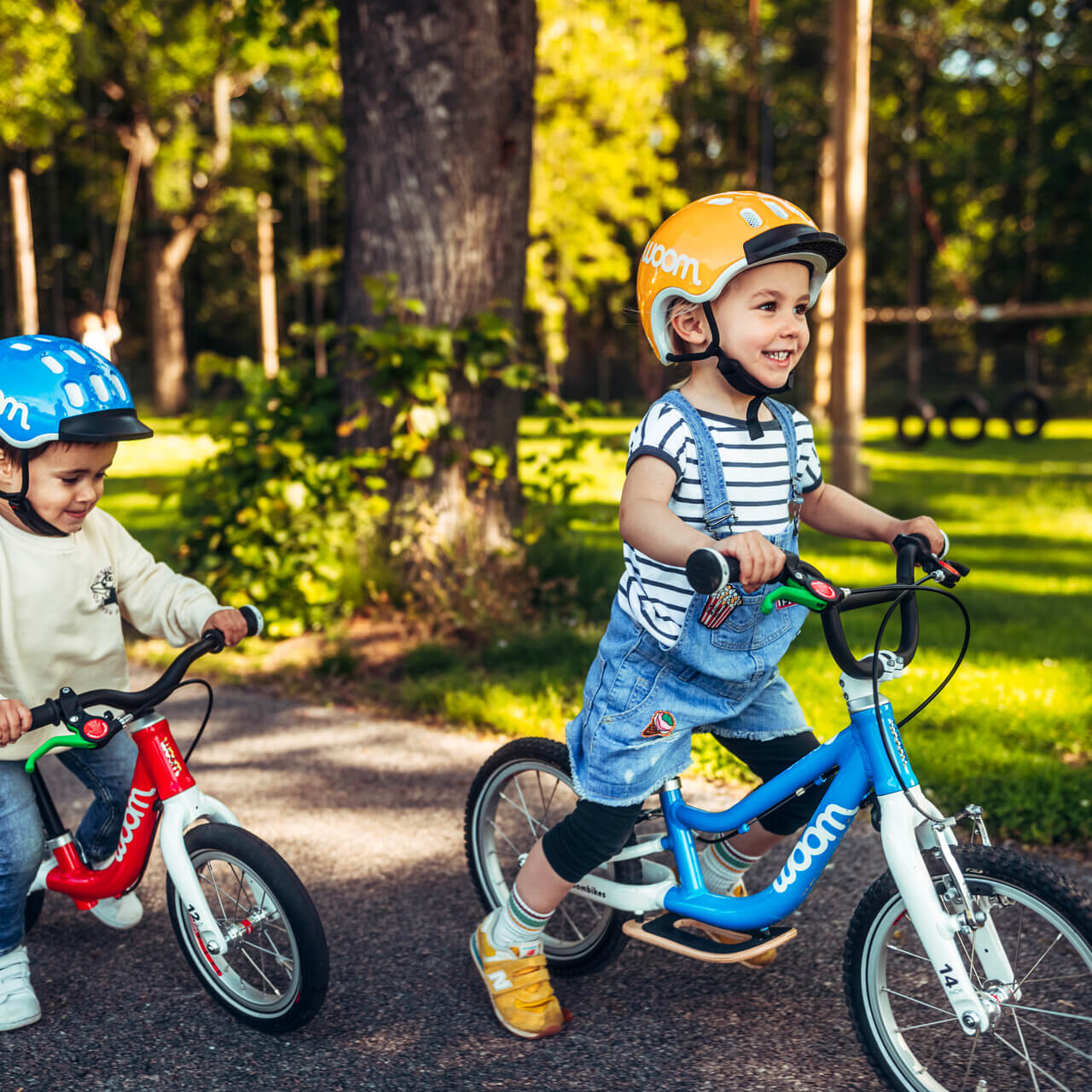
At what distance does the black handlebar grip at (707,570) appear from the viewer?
2.09 metres

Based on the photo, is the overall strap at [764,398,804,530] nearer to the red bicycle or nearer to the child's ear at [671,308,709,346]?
the child's ear at [671,308,709,346]

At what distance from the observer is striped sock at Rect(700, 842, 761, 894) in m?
2.96

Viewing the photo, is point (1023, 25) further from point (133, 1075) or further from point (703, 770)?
point (133, 1075)

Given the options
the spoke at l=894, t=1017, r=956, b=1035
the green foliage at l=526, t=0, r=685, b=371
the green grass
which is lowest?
the spoke at l=894, t=1017, r=956, b=1035

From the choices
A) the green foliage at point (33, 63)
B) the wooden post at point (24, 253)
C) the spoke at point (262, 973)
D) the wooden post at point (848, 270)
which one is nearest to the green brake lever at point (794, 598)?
the spoke at point (262, 973)

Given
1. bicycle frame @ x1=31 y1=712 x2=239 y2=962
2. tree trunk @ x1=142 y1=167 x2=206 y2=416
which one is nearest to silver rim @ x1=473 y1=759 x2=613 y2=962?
bicycle frame @ x1=31 y1=712 x2=239 y2=962

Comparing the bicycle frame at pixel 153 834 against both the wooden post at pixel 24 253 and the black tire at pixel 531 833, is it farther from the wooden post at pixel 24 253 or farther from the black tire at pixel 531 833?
the wooden post at pixel 24 253

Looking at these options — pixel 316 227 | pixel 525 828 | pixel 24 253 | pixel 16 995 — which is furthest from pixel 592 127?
pixel 316 227

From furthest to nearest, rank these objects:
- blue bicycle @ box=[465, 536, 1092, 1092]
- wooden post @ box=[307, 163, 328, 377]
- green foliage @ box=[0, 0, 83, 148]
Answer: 1. wooden post @ box=[307, 163, 328, 377]
2. green foliage @ box=[0, 0, 83, 148]
3. blue bicycle @ box=[465, 536, 1092, 1092]

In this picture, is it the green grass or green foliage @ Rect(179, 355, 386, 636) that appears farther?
green foliage @ Rect(179, 355, 386, 636)

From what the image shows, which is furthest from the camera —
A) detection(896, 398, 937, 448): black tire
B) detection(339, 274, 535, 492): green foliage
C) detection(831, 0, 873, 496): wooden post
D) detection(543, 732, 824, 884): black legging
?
detection(896, 398, 937, 448): black tire

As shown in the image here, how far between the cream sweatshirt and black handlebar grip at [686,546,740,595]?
4.37 ft

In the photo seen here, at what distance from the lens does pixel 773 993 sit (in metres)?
2.95

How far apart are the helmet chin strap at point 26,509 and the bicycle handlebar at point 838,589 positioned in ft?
5.01
